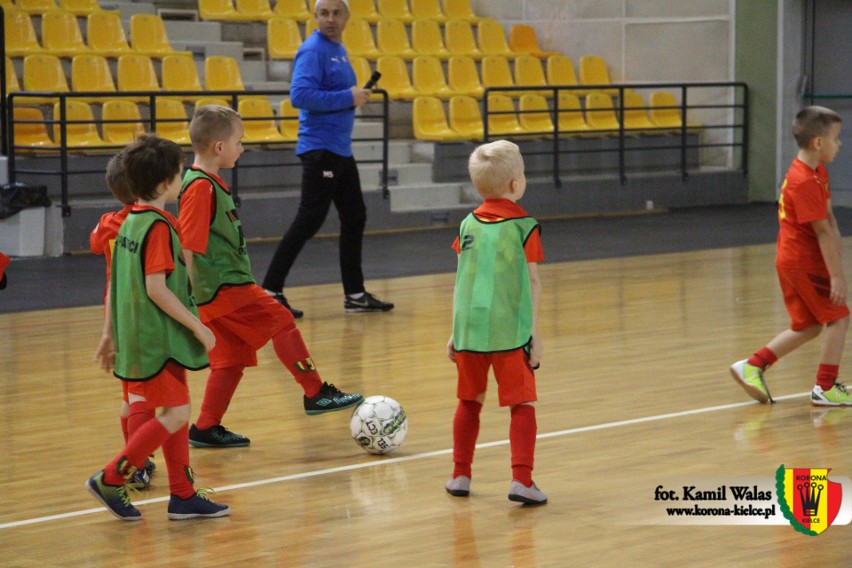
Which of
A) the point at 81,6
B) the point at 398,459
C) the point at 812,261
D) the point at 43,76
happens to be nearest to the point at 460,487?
the point at 398,459

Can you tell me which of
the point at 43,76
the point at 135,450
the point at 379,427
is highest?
the point at 43,76

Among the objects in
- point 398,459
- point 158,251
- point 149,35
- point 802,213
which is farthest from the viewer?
point 149,35

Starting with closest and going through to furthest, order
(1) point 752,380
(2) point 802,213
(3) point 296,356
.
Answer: (3) point 296,356
(2) point 802,213
(1) point 752,380

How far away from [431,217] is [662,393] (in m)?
8.24

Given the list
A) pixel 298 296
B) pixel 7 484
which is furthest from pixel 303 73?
pixel 7 484

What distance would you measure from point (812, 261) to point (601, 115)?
36.1ft

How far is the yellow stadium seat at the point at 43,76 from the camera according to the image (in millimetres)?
12609

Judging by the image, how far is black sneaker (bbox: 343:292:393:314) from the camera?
876 centimetres

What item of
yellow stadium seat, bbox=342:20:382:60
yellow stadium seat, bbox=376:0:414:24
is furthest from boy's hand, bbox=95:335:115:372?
yellow stadium seat, bbox=376:0:414:24

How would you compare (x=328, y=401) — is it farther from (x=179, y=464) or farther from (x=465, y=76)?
(x=465, y=76)

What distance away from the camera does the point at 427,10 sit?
17344mm

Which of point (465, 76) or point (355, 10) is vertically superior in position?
point (355, 10)

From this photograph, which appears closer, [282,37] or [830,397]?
[830,397]

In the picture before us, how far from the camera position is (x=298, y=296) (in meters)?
9.54
